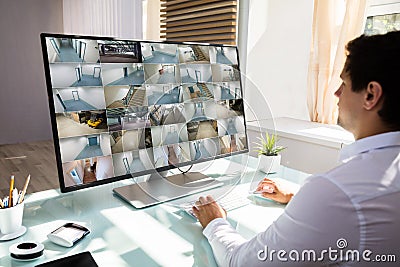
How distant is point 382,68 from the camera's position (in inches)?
27.6

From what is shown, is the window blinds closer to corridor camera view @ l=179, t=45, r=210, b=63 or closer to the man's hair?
corridor camera view @ l=179, t=45, r=210, b=63

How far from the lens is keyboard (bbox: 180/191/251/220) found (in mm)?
1174

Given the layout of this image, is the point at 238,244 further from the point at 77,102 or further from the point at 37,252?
the point at 77,102

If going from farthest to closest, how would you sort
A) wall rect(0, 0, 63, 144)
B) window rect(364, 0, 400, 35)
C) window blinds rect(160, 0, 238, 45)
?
1. wall rect(0, 0, 63, 144)
2. window blinds rect(160, 0, 238, 45)
3. window rect(364, 0, 400, 35)

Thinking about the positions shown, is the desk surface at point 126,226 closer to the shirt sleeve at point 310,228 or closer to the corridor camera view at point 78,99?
the shirt sleeve at point 310,228

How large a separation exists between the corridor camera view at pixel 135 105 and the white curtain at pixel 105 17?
2.69m

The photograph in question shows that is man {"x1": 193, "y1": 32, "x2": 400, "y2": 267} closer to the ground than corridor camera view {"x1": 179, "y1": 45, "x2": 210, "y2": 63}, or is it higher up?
closer to the ground

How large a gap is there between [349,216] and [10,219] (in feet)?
2.80

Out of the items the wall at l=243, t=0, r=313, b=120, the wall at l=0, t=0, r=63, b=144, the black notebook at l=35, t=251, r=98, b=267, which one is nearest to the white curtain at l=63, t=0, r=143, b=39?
the wall at l=0, t=0, r=63, b=144

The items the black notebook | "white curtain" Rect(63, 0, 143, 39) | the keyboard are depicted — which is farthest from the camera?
"white curtain" Rect(63, 0, 143, 39)

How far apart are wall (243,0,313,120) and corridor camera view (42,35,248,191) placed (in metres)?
1.33

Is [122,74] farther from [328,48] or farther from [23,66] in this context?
[23,66]

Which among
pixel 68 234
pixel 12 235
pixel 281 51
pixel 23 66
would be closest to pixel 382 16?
pixel 281 51

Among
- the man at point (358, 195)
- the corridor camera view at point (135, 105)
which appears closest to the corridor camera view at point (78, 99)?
the corridor camera view at point (135, 105)
